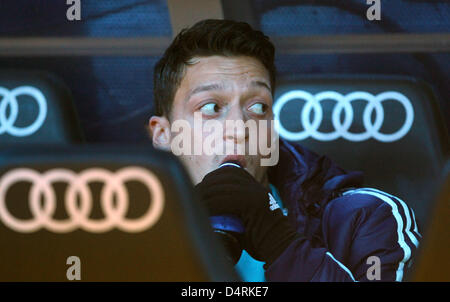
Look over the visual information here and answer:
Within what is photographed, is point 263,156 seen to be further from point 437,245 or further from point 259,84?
point 437,245

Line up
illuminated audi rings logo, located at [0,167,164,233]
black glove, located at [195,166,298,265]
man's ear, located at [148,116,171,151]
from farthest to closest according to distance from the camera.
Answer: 1. man's ear, located at [148,116,171,151]
2. black glove, located at [195,166,298,265]
3. illuminated audi rings logo, located at [0,167,164,233]

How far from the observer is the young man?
1246mm

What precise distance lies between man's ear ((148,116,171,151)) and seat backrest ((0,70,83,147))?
14cm

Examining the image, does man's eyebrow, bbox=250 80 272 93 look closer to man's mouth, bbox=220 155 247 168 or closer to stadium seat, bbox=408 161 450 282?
man's mouth, bbox=220 155 247 168

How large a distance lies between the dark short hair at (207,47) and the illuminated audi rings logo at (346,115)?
11 centimetres

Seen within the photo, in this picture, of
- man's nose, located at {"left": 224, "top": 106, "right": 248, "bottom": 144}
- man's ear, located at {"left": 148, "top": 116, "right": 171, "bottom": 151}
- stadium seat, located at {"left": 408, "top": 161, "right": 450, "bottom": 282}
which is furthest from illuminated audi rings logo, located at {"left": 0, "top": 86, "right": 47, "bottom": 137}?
stadium seat, located at {"left": 408, "top": 161, "right": 450, "bottom": 282}

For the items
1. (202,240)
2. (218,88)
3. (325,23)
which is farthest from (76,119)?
(202,240)

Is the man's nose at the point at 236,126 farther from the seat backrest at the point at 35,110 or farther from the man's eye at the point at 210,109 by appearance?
the seat backrest at the point at 35,110

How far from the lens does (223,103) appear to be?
129 centimetres

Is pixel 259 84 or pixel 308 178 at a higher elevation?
pixel 259 84

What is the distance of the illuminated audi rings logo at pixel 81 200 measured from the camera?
774 mm

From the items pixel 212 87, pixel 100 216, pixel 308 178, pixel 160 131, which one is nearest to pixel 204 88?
pixel 212 87

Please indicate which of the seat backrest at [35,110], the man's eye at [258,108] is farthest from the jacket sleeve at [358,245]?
the seat backrest at [35,110]

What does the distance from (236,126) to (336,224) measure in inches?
10.3
